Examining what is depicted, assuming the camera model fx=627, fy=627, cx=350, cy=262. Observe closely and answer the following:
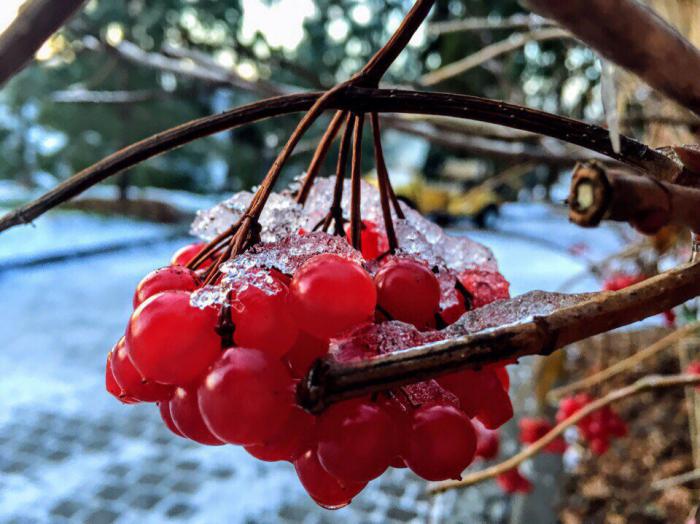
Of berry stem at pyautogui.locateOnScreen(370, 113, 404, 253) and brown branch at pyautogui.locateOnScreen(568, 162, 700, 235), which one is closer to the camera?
brown branch at pyautogui.locateOnScreen(568, 162, 700, 235)

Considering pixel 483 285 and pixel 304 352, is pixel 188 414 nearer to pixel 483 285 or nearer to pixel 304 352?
pixel 304 352

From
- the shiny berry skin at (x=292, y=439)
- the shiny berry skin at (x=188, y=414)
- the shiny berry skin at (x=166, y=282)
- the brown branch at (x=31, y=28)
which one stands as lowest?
the shiny berry skin at (x=292, y=439)

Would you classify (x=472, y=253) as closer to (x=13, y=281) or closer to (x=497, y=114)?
(x=497, y=114)

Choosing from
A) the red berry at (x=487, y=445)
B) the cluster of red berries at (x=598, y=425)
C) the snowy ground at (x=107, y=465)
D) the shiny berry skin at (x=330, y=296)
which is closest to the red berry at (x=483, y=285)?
the shiny berry skin at (x=330, y=296)

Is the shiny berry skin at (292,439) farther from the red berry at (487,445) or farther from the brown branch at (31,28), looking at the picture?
the red berry at (487,445)

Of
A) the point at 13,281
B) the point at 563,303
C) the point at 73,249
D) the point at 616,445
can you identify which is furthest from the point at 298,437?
the point at 73,249

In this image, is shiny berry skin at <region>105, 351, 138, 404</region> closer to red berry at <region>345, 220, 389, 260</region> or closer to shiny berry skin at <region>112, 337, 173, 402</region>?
shiny berry skin at <region>112, 337, 173, 402</region>

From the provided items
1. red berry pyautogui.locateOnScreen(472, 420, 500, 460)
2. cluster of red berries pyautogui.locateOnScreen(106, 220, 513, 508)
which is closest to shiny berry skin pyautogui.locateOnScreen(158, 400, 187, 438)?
cluster of red berries pyautogui.locateOnScreen(106, 220, 513, 508)
